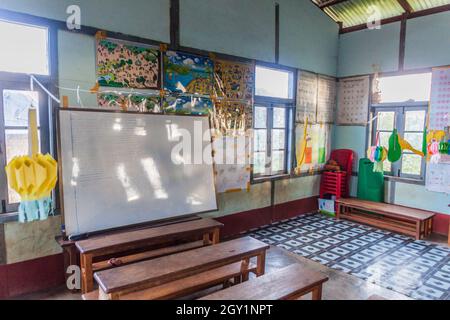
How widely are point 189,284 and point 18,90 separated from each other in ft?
7.84

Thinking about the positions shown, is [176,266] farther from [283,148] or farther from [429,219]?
[429,219]

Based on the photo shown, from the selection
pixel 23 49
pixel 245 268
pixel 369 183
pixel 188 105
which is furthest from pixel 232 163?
pixel 23 49

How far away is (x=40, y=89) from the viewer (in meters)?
2.99

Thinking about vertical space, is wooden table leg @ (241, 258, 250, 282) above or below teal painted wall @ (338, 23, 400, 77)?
below

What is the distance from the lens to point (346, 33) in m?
5.95

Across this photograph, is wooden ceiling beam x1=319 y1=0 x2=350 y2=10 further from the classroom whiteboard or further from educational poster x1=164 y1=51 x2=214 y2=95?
the classroom whiteboard

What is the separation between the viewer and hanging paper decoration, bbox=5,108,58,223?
2660 millimetres

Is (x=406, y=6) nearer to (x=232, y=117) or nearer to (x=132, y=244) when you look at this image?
(x=232, y=117)

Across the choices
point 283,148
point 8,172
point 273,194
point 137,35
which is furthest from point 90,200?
point 283,148

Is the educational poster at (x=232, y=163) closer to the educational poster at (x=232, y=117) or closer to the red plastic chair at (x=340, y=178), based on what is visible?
the educational poster at (x=232, y=117)

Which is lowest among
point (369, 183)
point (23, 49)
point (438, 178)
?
point (369, 183)

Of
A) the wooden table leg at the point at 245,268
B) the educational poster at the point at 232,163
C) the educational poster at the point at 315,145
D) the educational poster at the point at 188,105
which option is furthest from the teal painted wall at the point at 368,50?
the wooden table leg at the point at 245,268

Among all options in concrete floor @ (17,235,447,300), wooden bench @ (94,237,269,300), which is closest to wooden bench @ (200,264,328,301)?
wooden bench @ (94,237,269,300)

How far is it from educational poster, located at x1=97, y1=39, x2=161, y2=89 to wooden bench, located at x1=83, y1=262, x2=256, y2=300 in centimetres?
217
